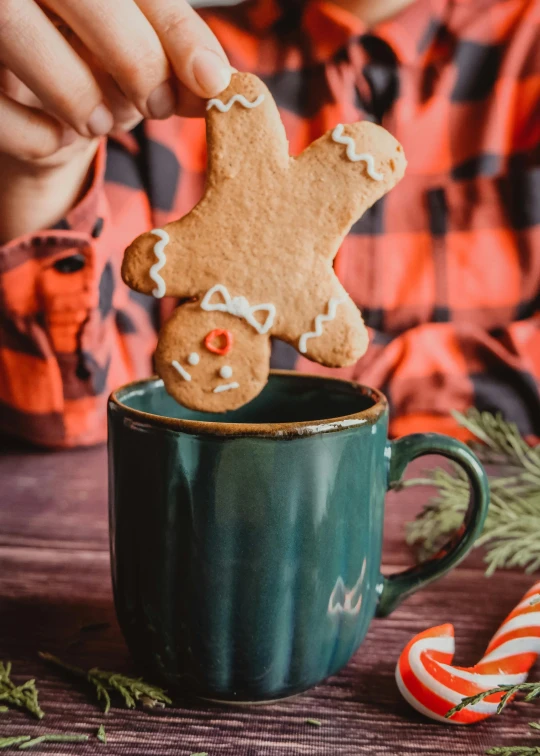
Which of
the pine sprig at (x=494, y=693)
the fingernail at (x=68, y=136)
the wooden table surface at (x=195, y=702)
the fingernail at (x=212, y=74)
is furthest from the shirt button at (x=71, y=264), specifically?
the pine sprig at (x=494, y=693)

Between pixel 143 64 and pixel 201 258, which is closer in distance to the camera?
pixel 201 258

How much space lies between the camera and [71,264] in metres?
1.03

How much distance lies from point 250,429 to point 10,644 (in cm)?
24

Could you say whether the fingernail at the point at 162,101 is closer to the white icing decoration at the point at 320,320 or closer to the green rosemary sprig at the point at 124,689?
the white icing decoration at the point at 320,320

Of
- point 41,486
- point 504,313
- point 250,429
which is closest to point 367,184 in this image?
point 250,429

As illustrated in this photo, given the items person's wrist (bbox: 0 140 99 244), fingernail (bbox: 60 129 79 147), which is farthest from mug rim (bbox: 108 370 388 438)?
person's wrist (bbox: 0 140 99 244)

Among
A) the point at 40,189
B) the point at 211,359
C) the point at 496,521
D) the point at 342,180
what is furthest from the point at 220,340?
the point at 40,189

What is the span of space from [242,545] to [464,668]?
16cm

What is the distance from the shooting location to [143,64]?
0.54m

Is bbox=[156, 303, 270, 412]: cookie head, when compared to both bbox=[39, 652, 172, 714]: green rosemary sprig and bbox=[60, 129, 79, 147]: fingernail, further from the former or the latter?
bbox=[60, 129, 79, 147]: fingernail

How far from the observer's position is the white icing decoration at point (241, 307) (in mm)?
435

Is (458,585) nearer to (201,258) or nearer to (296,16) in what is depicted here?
(201,258)

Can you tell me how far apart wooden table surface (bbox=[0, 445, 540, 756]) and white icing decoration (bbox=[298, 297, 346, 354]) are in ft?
0.71

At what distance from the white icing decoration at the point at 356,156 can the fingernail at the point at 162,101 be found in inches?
7.7
